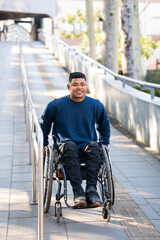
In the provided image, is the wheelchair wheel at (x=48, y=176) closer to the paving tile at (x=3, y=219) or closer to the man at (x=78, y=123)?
the man at (x=78, y=123)

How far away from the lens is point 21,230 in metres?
5.14

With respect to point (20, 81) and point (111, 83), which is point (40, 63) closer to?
point (20, 81)

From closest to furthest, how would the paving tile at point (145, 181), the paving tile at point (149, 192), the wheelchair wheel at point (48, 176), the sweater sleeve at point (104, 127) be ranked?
the wheelchair wheel at point (48, 176), the sweater sleeve at point (104, 127), the paving tile at point (149, 192), the paving tile at point (145, 181)

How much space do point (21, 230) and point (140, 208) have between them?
154 cm

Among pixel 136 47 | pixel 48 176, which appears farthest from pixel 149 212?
pixel 136 47

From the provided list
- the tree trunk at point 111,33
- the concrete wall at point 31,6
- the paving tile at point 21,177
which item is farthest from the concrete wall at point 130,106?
the concrete wall at point 31,6

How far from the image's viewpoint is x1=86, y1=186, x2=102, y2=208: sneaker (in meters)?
5.16

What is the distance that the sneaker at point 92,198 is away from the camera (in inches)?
203

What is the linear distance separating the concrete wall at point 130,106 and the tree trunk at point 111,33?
15.5 ft

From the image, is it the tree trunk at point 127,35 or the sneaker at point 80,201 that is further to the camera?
the tree trunk at point 127,35

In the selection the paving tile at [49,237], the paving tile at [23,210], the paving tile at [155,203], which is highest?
the paving tile at [49,237]

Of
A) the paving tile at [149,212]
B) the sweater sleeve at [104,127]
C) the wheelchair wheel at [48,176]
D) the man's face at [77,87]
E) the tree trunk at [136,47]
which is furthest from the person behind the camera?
the tree trunk at [136,47]

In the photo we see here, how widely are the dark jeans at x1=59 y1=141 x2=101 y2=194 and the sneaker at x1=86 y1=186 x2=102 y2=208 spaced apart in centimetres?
8

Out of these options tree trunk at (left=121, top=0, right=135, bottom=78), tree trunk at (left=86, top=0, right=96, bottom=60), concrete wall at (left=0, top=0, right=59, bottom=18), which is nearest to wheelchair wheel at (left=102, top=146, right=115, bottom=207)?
tree trunk at (left=121, top=0, right=135, bottom=78)
